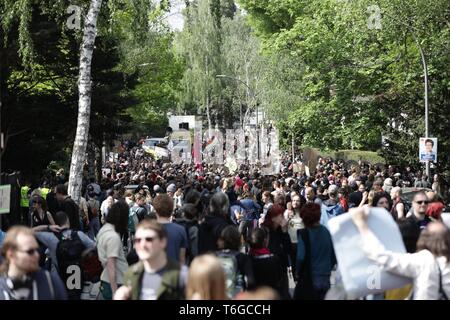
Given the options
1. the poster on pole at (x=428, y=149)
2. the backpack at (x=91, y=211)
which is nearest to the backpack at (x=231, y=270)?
the backpack at (x=91, y=211)

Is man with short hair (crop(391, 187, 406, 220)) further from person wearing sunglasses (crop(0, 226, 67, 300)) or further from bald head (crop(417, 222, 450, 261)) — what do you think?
person wearing sunglasses (crop(0, 226, 67, 300))

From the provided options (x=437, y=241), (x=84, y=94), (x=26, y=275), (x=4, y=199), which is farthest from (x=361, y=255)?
(x=84, y=94)

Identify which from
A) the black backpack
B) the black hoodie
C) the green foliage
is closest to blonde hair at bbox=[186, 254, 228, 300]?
the black hoodie

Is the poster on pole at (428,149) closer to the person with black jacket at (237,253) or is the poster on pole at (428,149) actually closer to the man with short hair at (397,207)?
the man with short hair at (397,207)

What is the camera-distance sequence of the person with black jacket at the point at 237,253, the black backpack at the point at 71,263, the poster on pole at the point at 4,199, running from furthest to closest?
1. the poster on pole at the point at 4,199
2. the black backpack at the point at 71,263
3. the person with black jacket at the point at 237,253

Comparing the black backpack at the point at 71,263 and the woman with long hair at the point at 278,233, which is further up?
the woman with long hair at the point at 278,233

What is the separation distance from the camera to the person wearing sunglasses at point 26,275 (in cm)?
605

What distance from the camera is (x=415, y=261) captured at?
6.28 meters

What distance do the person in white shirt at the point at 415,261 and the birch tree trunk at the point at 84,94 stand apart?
570 inches

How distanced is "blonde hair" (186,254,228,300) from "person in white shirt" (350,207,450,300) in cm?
130

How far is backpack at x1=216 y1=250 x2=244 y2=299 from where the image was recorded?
25.6 feet

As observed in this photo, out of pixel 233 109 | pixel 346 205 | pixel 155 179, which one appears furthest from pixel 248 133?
pixel 346 205
